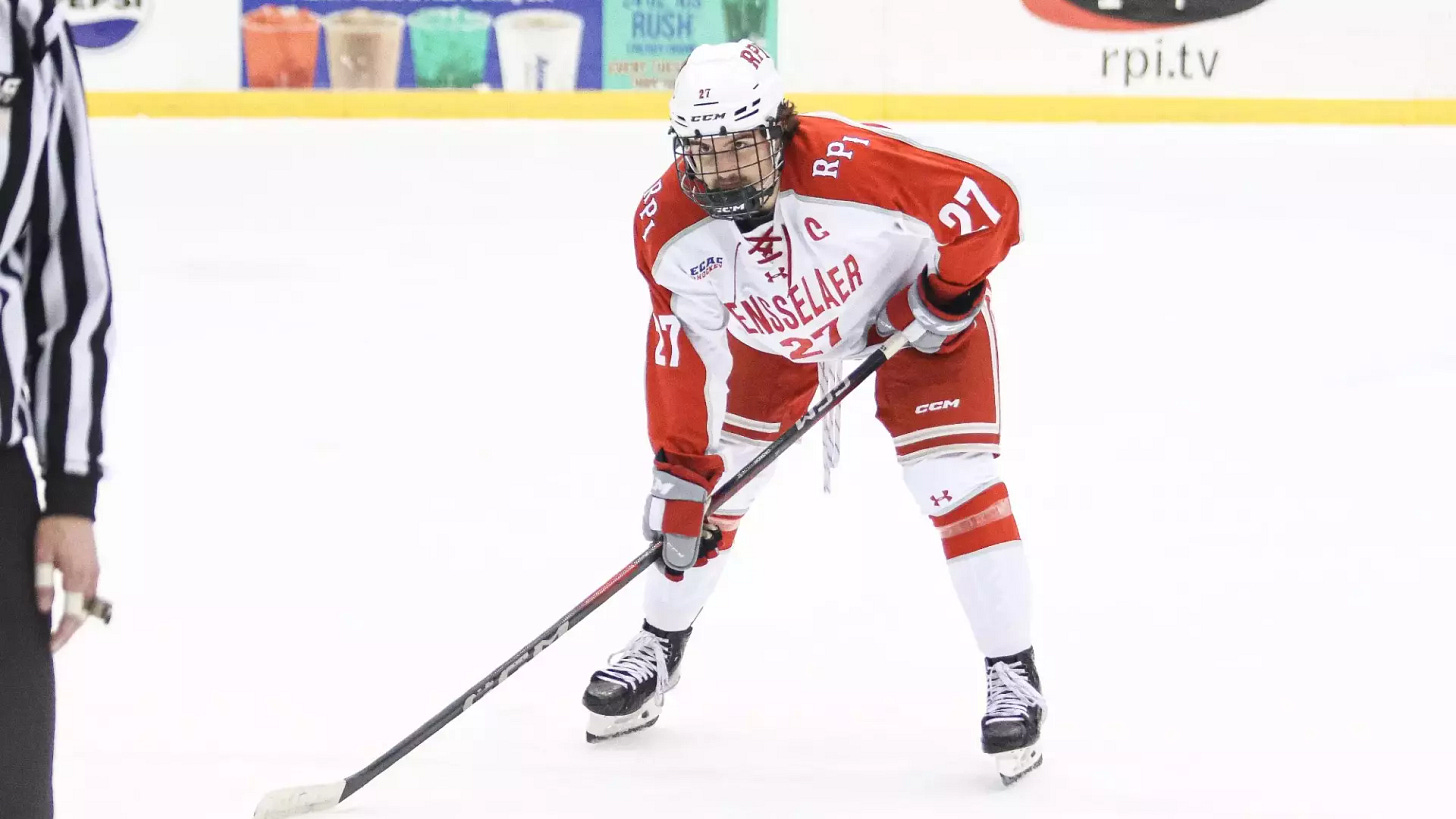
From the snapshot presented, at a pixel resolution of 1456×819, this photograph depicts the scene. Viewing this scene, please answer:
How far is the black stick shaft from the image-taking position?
201 cm

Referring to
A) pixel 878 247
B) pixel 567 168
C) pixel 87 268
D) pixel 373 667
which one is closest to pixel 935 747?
pixel 878 247

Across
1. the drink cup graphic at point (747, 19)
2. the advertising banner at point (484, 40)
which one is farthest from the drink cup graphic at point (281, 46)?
the drink cup graphic at point (747, 19)

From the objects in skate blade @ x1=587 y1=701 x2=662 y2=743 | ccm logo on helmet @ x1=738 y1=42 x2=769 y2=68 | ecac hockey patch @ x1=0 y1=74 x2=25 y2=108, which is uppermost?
ecac hockey patch @ x1=0 y1=74 x2=25 y2=108

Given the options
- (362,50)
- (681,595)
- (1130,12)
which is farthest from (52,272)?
(1130,12)

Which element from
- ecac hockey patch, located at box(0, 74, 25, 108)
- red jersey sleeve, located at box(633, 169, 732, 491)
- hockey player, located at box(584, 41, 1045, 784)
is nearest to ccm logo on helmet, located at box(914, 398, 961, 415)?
hockey player, located at box(584, 41, 1045, 784)

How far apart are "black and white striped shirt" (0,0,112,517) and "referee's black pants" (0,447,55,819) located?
0.07 feet

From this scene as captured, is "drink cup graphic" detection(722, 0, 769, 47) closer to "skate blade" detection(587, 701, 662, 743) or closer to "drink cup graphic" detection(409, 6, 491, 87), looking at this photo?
"drink cup graphic" detection(409, 6, 491, 87)

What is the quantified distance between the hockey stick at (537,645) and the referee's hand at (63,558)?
2.78 feet

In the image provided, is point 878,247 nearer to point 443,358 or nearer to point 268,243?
point 443,358

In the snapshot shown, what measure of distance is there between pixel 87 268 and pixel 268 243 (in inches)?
160

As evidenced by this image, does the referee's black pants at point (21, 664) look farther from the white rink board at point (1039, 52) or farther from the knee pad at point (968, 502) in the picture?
the white rink board at point (1039, 52)

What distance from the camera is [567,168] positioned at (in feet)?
19.7

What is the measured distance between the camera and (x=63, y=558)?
113 cm

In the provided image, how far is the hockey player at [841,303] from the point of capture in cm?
206
